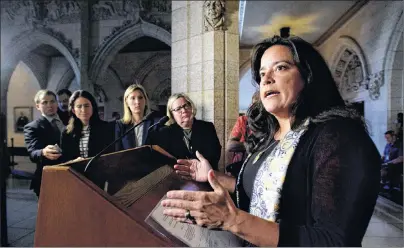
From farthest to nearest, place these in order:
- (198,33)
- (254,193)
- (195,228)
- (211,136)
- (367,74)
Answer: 1. (367,74)
2. (198,33)
3. (211,136)
4. (254,193)
5. (195,228)

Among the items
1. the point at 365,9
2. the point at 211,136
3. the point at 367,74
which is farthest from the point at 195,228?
the point at 365,9

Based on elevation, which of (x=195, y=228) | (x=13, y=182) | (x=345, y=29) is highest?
(x=345, y=29)

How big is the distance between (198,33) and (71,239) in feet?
10.8

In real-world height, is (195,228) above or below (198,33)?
below

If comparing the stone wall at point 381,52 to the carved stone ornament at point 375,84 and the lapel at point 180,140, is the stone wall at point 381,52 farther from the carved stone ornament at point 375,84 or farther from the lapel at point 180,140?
the lapel at point 180,140

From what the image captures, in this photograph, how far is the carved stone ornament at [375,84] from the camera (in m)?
Result: 5.56

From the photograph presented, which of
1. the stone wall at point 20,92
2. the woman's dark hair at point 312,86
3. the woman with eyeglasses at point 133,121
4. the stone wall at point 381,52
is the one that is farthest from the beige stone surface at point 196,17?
the stone wall at point 20,92

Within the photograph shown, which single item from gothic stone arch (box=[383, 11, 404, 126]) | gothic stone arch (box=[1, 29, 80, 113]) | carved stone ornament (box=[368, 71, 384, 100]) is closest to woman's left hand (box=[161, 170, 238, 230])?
gothic stone arch (box=[383, 11, 404, 126])

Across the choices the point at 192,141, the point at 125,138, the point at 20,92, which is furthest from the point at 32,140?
the point at 20,92

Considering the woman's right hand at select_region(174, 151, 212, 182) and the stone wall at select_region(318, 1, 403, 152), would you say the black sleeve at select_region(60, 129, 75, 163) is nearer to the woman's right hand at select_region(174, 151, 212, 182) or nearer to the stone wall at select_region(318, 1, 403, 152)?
the woman's right hand at select_region(174, 151, 212, 182)

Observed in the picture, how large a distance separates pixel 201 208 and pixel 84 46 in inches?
375

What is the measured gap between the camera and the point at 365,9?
249 inches

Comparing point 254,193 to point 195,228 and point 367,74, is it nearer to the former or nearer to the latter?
point 195,228

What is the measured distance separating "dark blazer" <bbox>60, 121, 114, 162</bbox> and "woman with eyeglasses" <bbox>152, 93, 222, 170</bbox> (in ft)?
1.52
